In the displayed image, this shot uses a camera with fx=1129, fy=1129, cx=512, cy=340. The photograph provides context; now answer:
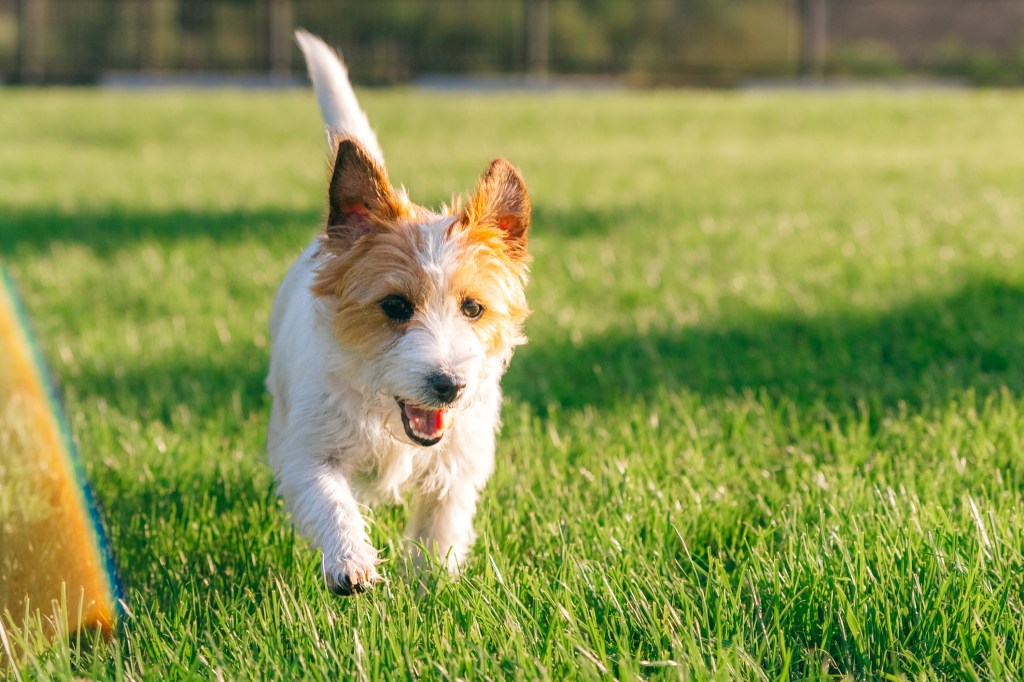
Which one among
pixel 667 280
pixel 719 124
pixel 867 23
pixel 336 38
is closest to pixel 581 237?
pixel 667 280

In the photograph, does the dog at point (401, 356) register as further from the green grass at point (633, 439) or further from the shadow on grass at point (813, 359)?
the shadow on grass at point (813, 359)

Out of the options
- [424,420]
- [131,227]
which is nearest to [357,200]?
[424,420]

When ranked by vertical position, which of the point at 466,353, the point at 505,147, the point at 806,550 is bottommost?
the point at 505,147

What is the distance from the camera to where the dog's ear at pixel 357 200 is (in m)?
3.03

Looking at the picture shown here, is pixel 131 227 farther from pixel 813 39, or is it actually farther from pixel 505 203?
pixel 813 39

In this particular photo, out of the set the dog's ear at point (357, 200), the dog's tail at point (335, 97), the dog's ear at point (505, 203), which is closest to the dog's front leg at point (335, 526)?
the dog's ear at point (357, 200)

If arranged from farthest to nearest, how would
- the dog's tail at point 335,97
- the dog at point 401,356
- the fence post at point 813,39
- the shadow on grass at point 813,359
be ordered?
the fence post at point 813,39 → the shadow on grass at point 813,359 → the dog's tail at point 335,97 → the dog at point 401,356

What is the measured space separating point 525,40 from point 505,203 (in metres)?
25.1

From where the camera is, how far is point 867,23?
3072 centimetres

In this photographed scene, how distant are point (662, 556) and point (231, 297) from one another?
420cm

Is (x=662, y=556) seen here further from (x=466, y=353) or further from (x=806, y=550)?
(x=466, y=353)

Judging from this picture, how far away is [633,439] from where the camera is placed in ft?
13.2

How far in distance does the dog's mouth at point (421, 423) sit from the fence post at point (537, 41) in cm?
2445

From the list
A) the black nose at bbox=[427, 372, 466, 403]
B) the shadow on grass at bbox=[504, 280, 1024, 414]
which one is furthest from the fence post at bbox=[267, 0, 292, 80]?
the black nose at bbox=[427, 372, 466, 403]
